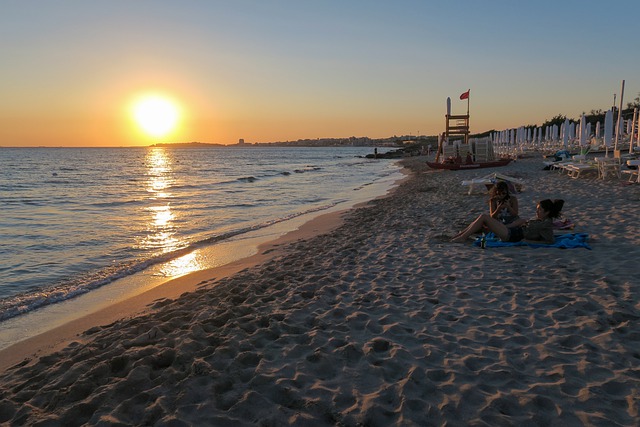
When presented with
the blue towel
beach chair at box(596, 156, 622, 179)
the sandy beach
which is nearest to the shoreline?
the sandy beach

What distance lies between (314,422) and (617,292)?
3.85 meters

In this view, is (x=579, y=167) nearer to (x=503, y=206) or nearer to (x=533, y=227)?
(x=503, y=206)

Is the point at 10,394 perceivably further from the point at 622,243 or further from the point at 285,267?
the point at 622,243

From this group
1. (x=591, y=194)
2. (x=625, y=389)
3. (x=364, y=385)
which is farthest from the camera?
(x=591, y=194)

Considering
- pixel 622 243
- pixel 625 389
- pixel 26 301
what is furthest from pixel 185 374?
pixel 622 243

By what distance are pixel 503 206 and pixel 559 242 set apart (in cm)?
110

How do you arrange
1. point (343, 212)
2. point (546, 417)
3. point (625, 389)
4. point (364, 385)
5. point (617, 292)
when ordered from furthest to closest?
point (343, 212) → point (617, 292) → point (364, 385) → point (625, 389) → point (546, 417)

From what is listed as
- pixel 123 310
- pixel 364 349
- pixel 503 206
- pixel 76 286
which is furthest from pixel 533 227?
pixel 76 286

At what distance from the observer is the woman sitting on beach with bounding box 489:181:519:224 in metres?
7.46

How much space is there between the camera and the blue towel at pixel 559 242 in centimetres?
661

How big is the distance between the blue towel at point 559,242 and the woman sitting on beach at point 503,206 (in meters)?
0.47

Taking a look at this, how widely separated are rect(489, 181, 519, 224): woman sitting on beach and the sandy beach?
106 cm

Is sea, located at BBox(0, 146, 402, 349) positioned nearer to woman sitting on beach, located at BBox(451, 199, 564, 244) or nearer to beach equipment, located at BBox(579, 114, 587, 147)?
woman sitting on beach, located at BBox(451, 199, 564, 244)

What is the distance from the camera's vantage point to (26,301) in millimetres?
5852
